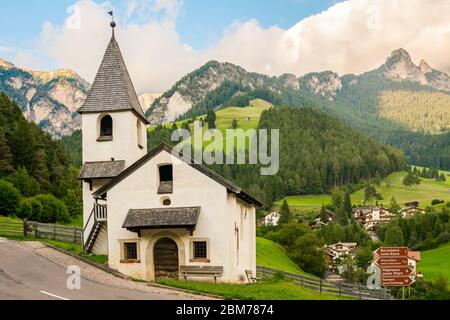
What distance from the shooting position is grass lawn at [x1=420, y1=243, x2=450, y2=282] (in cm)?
11088

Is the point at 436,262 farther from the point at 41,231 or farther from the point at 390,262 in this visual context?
the point at 390,262

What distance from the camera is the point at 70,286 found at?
23.9 meters

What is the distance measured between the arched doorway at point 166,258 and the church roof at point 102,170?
704 cm

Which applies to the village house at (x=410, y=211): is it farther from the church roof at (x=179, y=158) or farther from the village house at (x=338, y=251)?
the church roof at (x=179, y=158)

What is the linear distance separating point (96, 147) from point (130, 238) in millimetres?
8581

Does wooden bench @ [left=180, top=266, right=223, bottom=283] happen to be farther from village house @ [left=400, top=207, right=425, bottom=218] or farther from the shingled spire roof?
village house @ [left=400, top=207, right=425, bottom=218]

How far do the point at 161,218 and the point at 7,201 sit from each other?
35748 mm

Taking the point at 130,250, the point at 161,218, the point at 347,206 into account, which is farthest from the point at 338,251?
the point at 161,218

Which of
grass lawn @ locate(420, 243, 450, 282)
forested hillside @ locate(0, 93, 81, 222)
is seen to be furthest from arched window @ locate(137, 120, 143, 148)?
grass lawn @ locate(420, 243, 450, 282)

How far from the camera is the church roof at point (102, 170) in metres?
37.1

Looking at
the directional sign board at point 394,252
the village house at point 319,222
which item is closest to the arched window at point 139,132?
the directional sign board at point 394,252

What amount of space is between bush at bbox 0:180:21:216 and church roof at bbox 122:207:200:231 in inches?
1342
